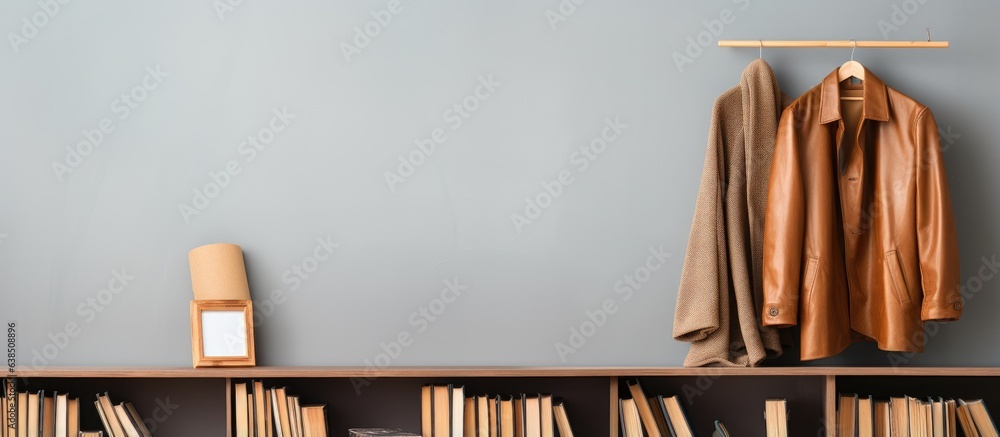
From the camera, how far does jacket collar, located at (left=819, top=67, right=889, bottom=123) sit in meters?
2.64

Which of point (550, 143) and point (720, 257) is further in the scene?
point (550, 143)

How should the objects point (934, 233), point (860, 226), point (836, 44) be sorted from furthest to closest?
point (836, 44), point (860, 226), point (934, 233)

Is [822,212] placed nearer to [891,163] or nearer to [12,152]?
[891,163]

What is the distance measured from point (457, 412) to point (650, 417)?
1.98 ft

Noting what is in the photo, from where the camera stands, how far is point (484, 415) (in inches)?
104

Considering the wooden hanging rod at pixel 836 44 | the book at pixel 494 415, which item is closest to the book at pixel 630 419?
the book at pixel 494 415

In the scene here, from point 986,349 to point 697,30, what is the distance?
143 cm

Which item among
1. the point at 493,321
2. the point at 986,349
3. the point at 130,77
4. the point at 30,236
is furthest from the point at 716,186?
the point at 30,236

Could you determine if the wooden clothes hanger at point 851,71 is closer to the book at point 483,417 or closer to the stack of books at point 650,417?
the stack of books at point 650,417

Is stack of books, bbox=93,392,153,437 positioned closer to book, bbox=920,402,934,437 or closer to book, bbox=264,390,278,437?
book, bbox=264,390,278,437

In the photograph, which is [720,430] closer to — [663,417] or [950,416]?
[663,417]

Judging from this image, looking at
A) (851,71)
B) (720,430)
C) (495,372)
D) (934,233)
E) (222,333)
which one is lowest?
(720,430)

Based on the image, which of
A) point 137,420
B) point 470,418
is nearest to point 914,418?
point 470,418

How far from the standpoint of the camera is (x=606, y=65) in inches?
114
